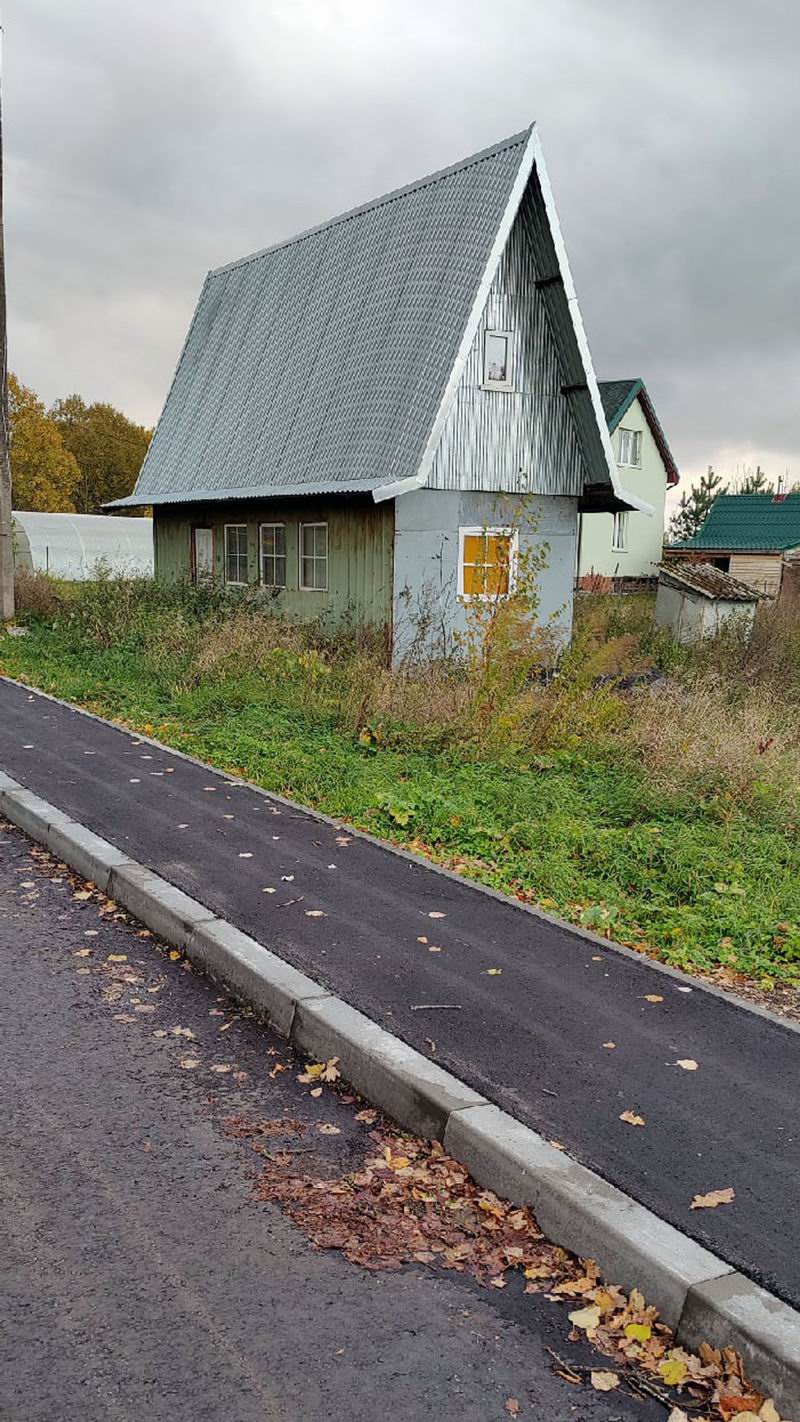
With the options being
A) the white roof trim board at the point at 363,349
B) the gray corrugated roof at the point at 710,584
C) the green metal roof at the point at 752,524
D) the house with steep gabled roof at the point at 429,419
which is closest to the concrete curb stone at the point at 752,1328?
the house with steep gabled roof at the point at 429,419

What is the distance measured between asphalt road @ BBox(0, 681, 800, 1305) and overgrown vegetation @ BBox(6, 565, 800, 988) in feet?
2.04

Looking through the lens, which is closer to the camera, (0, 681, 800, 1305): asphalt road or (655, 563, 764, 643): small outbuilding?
(0, 681, 800, 1305): asphalt road

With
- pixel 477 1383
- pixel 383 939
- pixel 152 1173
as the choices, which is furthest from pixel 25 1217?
pixel 383 939

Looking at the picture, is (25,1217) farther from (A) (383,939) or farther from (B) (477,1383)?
(A) (383,939)

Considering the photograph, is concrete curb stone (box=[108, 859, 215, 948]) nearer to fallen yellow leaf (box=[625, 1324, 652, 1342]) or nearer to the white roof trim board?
fallen yellow leaf (box=[625, 1324, 652, 1342])

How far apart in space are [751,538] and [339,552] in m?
24.9

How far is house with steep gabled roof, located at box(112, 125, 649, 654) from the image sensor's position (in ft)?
55.8

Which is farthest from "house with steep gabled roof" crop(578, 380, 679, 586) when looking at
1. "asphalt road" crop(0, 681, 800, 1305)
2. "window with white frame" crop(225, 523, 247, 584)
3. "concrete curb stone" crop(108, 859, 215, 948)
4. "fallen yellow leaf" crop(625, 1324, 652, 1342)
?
"fallen yellow leaf" crop(625, 1324, 652, 1342)

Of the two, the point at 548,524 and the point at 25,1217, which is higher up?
the point at 548,524

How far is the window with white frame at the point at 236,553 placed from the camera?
71.5 feet

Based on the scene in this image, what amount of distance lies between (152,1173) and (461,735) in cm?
739

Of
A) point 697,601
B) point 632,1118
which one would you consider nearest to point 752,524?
point 697,601

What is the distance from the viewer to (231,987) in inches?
223

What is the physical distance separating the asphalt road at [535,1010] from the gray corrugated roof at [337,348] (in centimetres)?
977
